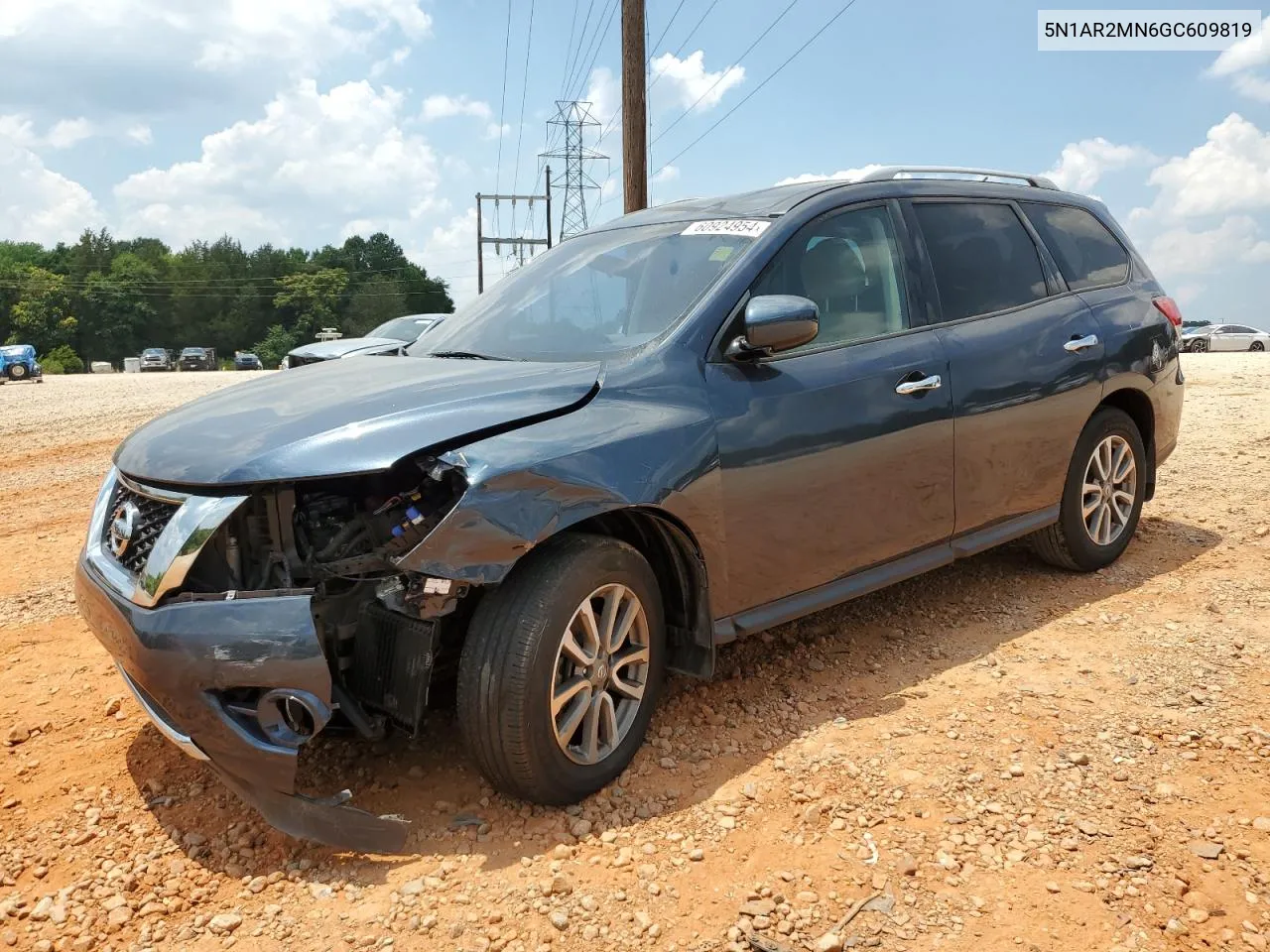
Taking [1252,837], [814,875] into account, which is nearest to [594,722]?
Result: [814,875]

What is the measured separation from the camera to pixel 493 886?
2.54 metres

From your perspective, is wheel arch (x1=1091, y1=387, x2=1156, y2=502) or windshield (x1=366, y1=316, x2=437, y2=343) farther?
windshield (x1=366, y1=316, x2=437, y2=343)

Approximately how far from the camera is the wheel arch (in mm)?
4870

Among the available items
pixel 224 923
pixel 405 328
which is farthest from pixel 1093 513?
pixel 405 328

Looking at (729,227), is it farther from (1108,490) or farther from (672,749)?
(1108,490)

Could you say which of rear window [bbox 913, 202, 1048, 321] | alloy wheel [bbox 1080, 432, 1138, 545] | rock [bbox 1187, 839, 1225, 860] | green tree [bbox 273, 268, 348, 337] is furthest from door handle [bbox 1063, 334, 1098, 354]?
green tree [bbox 273, 268, 348, 337]

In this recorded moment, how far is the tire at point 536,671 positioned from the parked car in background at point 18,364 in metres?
33.9

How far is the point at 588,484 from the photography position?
2785 millimetres

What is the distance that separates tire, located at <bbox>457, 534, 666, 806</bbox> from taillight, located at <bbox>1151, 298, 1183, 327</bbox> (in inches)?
149

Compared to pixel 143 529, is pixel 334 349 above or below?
above

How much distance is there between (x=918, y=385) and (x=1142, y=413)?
2037 mm

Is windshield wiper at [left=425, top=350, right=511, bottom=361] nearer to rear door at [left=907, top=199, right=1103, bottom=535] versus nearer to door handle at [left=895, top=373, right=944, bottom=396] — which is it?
door handle at [left=895, top=373, right=944, bottom=396]

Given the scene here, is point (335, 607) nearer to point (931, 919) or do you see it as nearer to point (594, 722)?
point (594, 722)

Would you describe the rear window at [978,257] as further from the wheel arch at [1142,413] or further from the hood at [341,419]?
the hood at [341,419]
